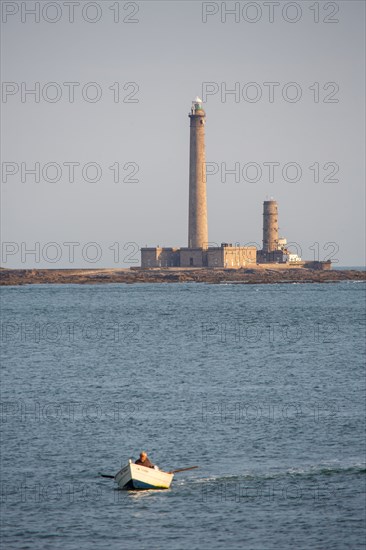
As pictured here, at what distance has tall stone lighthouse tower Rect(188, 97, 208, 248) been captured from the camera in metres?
163

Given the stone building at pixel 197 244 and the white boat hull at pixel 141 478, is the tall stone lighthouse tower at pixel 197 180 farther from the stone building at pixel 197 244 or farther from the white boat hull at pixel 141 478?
the white boat hull at pixel 141 478

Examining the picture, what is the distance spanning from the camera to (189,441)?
122ft

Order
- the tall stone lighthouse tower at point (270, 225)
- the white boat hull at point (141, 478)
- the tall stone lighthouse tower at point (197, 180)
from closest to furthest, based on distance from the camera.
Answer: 1. the white boat hull at point (141, 478)
2. the tall stone lighthouse tower at point (197, 180)
3. the tall stone lighthouse tower at point (270, 225)

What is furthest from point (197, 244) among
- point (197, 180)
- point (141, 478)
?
point (141, 478)

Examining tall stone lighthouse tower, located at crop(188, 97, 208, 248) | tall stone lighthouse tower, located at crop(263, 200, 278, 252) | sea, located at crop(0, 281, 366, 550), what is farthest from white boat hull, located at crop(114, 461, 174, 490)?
tall stone lighthouse tower, located at crop(263, 200, 278, 252)

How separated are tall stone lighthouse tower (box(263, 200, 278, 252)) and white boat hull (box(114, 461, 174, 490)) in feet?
493

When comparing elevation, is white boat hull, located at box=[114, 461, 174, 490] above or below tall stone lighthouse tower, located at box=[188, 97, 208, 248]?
below

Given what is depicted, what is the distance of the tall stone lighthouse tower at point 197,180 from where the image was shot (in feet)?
536

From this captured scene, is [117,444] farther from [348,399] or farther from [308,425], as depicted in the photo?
[348,399]

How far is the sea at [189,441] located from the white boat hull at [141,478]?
0.87 ft

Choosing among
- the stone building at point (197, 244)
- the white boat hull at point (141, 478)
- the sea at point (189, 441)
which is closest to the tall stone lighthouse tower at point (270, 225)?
the stone building at point (197, 244)

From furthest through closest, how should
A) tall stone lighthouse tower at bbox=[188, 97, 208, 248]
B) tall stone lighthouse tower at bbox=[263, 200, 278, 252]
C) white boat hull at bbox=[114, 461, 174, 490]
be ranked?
1. tall stone lighthouse tower at bbox=[263, 200, 278, 252]
2. tall stone lighthouse tower at bbox=[188, 97, 208, 248]
3. white boat hull at bbox=[114, 461, 174, 490]

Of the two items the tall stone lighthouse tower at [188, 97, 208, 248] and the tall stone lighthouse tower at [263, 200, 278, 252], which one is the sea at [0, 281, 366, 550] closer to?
the tall stone lighthouse tower at [188, 97, 208, 248]

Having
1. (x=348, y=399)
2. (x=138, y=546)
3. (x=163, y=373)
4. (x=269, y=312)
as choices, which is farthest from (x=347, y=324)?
(x=138, y=546)
